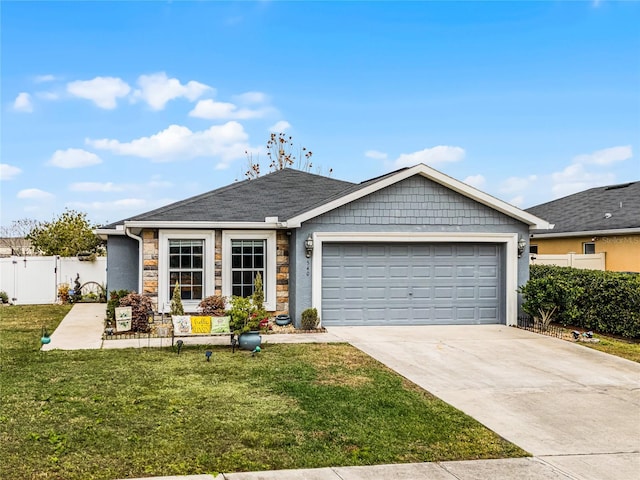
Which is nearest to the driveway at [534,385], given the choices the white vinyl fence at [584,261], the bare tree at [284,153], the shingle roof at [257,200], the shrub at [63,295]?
the shingle roof at [257,200]

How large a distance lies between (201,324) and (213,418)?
5452 mm

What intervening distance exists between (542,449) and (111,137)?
19.5 m

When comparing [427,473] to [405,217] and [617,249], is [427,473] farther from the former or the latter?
[617,249]

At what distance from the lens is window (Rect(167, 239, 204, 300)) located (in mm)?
14492

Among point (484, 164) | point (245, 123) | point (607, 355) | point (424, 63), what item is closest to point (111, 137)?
point (245, 123)

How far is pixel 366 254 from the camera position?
47.6 feet

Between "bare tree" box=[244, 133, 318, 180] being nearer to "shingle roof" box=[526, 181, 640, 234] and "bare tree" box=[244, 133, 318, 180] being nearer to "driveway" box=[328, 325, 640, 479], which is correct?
"shingle roof" box=[526, 181, 640, 234]

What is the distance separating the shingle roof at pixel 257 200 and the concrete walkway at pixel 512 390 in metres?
3.22

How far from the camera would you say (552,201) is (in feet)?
84.9

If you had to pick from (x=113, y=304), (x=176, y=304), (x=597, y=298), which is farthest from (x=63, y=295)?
(x=597, y=298)

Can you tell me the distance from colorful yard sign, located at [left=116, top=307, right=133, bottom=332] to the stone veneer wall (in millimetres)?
1058

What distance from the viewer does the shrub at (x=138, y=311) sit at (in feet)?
43.8

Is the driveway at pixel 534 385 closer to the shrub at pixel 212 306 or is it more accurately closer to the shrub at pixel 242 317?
the shrub at pixel 242 317

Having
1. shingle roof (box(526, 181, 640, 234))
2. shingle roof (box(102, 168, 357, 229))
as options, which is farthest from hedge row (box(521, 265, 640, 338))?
shingle roof (box(102, 168, 357, 229))
